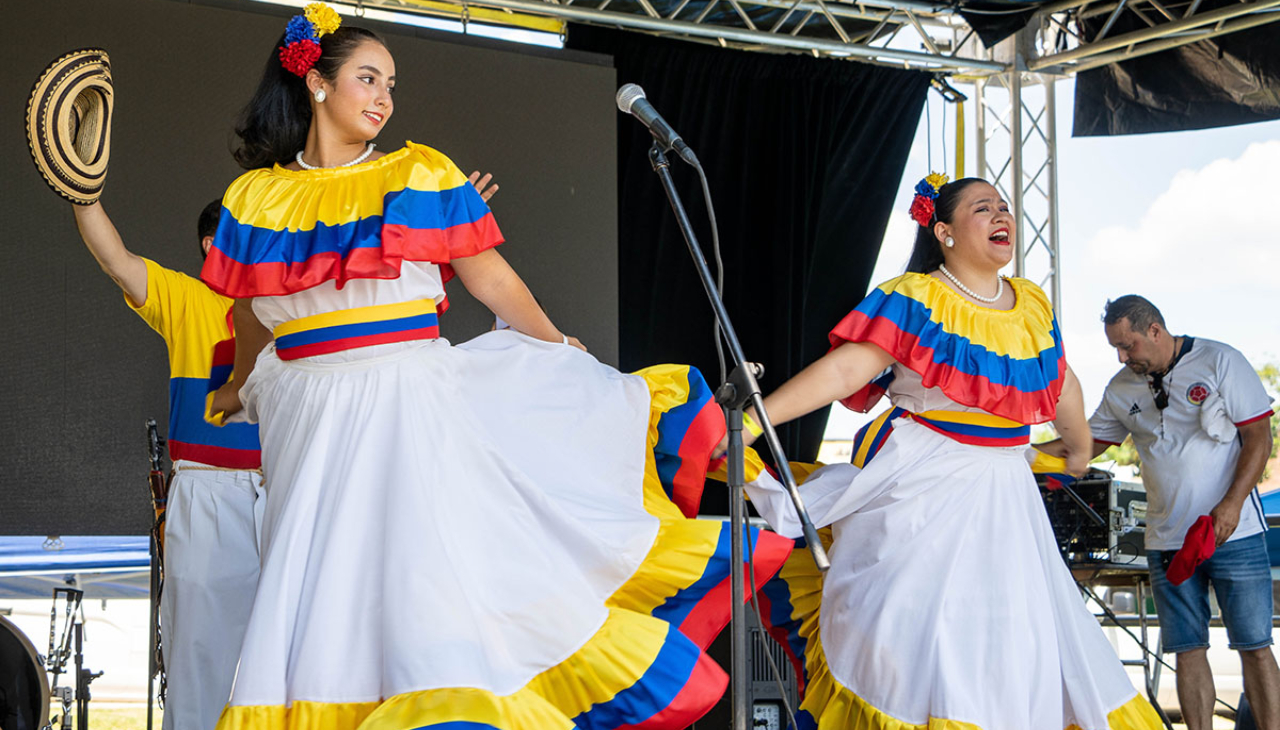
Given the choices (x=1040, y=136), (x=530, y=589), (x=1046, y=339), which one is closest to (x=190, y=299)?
(x=530, y=589)

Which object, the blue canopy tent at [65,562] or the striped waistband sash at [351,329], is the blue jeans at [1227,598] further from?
the blue canopy tent at [65,562]

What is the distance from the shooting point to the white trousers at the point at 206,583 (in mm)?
3256

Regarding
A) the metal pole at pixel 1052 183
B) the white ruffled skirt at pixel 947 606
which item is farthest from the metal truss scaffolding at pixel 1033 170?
the white ruffled skirt at pixel 947 606

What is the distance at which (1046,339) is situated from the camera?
3.36 meters

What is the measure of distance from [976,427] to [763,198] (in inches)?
153

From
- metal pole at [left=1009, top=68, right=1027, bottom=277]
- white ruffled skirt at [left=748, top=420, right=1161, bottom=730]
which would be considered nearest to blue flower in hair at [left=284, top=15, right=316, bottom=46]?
white ruffled skirt at [left=748, top=420, right=1161, bottom=730]

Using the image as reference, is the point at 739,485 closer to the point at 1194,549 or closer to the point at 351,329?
the point at 351,329

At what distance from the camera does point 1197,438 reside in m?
4.62

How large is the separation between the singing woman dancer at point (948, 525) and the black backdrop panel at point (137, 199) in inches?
112

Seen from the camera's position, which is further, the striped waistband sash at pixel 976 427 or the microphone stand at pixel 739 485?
the striped waistband sash at pixel 976 427

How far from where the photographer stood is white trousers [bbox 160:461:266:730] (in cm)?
326

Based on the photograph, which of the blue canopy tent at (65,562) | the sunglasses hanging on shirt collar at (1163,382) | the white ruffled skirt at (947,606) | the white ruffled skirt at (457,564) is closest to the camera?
the white ruffled skirt at (457,564)

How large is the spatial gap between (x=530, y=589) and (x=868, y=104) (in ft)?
17.8

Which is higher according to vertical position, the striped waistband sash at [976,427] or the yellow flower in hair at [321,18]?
the yellow flower in hair at [321,18]
